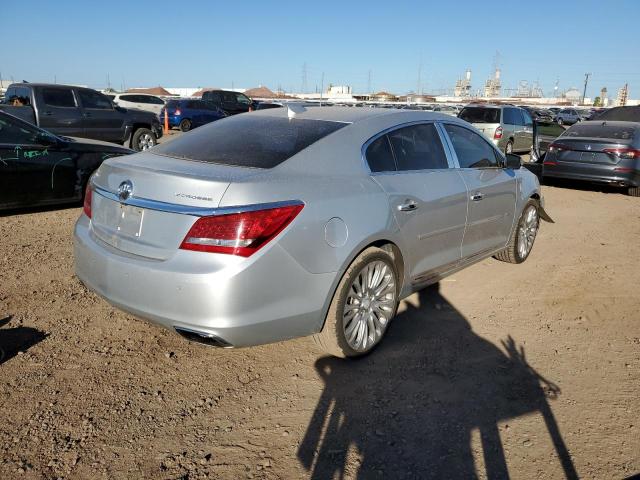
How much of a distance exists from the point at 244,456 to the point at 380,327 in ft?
4.67

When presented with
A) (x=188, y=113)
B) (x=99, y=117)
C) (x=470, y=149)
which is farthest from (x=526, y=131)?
(x=188, y=113)

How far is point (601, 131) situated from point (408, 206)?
28.7 ft

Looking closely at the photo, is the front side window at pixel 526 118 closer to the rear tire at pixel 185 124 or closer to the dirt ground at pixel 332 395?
the dirt ground at pixel 332 395

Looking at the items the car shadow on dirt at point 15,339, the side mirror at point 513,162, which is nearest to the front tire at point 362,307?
the car shadow on dirt at point 15,339

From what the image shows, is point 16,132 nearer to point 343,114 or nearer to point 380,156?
point 343,114

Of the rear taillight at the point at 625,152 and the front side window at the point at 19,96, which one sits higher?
the front side window at the point at 19,96

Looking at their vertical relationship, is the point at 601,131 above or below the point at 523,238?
above

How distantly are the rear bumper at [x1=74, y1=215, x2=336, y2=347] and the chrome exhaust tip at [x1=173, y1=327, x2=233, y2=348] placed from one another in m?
0.02

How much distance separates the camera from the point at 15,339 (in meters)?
3.72

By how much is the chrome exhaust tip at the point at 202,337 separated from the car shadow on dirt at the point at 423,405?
64 cm

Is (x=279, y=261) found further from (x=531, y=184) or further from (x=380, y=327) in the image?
(x=531, y=184)

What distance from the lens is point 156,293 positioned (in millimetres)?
2953

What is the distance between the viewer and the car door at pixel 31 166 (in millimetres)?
6609

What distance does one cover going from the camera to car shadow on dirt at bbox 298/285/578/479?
2652 mm
